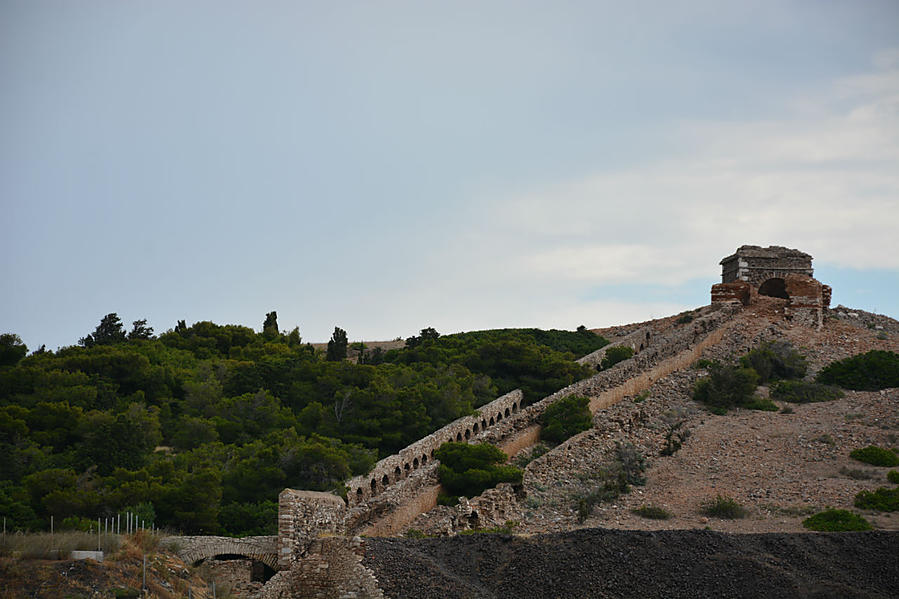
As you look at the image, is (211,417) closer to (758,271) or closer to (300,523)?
(300,523)

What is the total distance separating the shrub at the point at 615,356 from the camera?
124 ft

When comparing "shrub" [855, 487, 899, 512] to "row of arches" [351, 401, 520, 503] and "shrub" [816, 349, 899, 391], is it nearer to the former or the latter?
"shrub" [816, 349, 899, 391]

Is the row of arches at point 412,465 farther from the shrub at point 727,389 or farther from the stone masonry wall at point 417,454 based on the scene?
the shrub at point 727,389

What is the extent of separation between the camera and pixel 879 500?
20.5 m

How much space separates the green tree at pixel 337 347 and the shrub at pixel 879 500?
79.0ft

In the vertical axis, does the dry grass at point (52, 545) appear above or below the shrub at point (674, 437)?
below

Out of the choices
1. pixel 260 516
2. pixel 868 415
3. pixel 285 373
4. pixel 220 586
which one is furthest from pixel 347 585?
pixel 285 373

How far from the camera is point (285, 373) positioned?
34.4 meters

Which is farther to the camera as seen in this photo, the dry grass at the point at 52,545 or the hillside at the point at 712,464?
the hillside at the point at 712,464

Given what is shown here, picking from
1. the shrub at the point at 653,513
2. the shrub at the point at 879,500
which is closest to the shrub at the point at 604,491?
the shrub at the point at 653,513

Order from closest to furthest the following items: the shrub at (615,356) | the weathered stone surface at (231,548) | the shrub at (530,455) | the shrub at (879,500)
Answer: the weathered stone surface at (231,548), the shrub at (879,500), the shrub at (530,455), the shrub at (615,356)

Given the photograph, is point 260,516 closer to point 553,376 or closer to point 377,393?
point 377,393

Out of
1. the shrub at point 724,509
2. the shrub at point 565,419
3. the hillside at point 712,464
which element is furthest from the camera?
the shrub at point 565,419

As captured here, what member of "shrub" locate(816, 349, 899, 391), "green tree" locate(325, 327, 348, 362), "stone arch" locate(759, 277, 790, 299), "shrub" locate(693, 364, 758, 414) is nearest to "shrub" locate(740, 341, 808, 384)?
"shrub" locate(816, 349, 899, 391)
